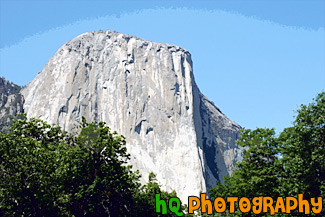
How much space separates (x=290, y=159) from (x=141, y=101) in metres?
130

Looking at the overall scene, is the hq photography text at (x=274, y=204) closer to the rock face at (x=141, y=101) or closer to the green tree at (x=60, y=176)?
the green tree at (x=60, y=176)

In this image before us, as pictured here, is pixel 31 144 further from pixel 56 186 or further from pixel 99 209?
pixel 99 209

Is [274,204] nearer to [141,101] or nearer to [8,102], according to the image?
[141,101]

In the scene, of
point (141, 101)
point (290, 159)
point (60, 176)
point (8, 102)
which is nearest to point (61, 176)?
point (60, 176)

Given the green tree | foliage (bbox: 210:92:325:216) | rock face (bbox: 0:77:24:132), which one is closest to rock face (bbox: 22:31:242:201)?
rock face (bbox: 0:77:24:132)

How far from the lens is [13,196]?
109 feet

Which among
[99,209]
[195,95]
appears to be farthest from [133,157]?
[99,209]

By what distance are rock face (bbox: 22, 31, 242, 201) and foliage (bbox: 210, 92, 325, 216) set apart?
109m

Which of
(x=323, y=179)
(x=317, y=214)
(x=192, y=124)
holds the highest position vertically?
(x=192, y=124)

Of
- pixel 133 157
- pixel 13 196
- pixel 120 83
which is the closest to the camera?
pixel 13 196

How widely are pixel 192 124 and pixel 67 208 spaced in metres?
126

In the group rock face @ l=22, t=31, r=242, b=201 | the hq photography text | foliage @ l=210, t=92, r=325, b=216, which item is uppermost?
rock face @ l=22, t=31, r=242, b=201

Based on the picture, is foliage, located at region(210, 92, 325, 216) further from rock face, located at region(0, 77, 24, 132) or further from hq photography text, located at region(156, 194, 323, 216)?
rock face, located at region(0, 77, 24, 132)

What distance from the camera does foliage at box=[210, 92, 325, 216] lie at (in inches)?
1420
